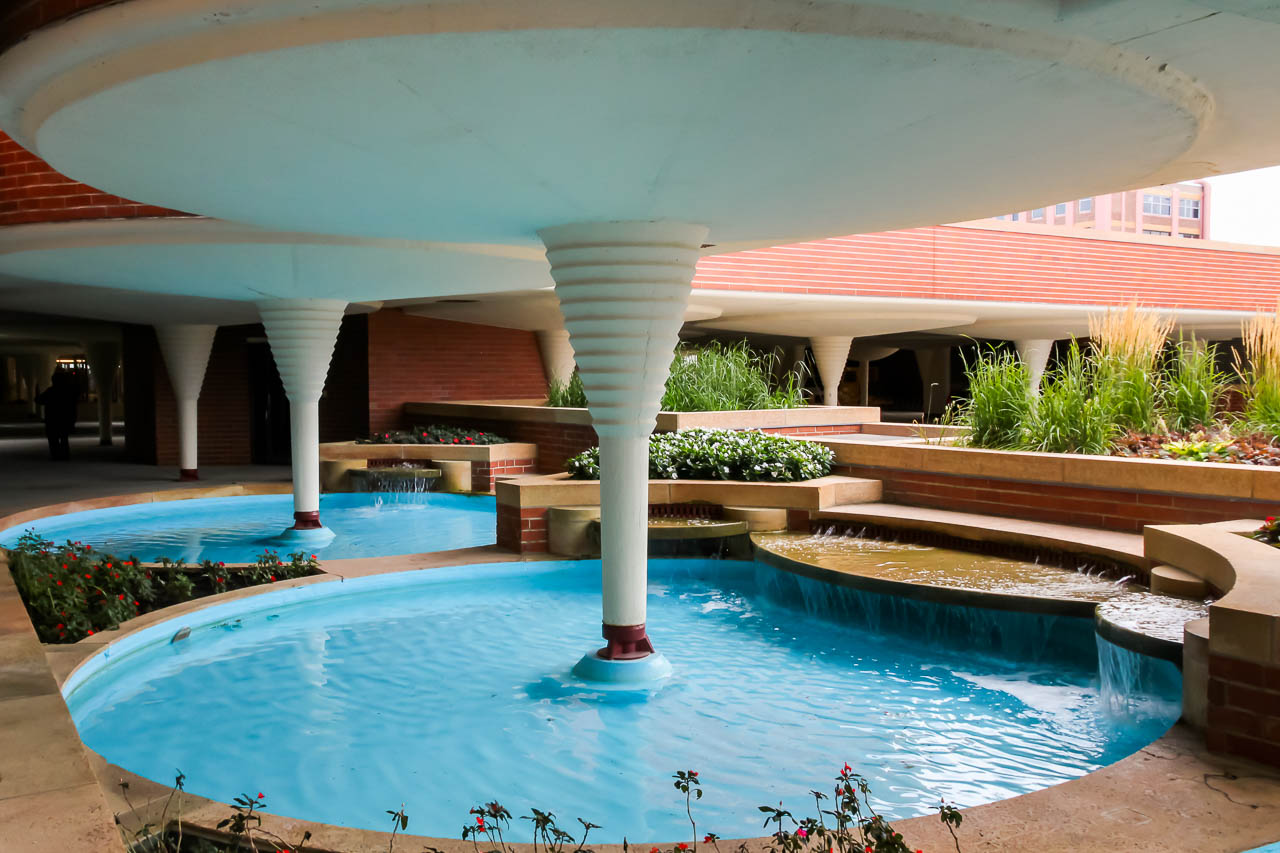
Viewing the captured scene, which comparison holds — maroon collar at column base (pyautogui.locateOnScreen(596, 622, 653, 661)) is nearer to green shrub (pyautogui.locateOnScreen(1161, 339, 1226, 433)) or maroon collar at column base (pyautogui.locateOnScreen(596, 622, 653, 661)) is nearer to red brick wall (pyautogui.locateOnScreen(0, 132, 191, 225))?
red brick wall (pyautogui.locateOnScreen(0, 132, 191, 225))

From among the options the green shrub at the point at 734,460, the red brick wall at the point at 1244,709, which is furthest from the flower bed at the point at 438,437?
the red brick wall at the point at 1244,709

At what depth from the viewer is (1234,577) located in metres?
5.23

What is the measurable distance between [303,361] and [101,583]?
4016 millimetres

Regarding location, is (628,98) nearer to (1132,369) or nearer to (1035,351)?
(1132,369)

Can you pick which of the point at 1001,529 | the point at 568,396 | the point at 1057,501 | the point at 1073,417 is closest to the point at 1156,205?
the point at 568,396

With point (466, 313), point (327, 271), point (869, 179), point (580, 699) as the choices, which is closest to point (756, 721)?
point (580, 699)

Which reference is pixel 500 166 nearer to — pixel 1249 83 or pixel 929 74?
pixel 929 74

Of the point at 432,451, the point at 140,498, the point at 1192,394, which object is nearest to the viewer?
the point at 1192,394

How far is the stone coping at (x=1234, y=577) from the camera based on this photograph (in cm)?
394

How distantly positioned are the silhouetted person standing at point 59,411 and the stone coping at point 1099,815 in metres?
19.3

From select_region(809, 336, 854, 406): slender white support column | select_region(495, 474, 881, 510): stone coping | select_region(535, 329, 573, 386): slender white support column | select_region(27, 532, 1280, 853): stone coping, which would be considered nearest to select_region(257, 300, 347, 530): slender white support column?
select_region(495, 474, 881, 510): stone coping

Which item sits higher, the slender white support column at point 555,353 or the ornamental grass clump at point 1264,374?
the slender white support column at point 555,353

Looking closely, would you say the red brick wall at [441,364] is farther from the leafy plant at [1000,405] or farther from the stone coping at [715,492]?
the leafy plant at [1000,405]

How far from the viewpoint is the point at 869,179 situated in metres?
4.86
